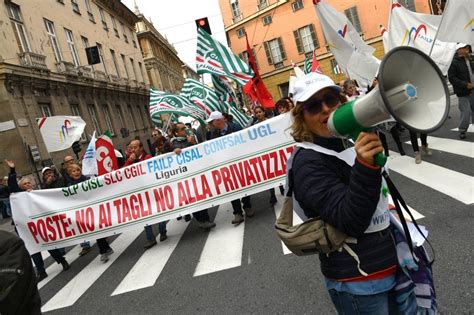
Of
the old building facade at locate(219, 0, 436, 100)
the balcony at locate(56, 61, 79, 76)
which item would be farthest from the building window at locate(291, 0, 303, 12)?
the balcony at locate(56, 61, 79, 76)

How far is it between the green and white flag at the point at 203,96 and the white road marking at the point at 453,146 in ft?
19.1

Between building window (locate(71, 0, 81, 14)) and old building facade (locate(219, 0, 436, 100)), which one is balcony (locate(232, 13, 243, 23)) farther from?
building window (locate(71, 0, 81, 14))

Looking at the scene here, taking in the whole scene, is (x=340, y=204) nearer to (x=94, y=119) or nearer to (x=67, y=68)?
(x=67, y=68)

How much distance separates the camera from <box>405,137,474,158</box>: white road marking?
696 centimetres

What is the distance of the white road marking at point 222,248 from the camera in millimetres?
4824

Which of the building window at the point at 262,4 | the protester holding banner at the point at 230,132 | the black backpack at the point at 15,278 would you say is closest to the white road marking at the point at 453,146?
the protester holding banner at the point at 230,132

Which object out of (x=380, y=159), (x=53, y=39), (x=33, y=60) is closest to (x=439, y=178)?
(x=380, y=159)

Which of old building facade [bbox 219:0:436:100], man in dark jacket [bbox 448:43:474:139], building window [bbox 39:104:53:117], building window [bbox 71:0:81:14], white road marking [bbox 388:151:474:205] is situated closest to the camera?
white road marking [bbox 388:151:474:205]

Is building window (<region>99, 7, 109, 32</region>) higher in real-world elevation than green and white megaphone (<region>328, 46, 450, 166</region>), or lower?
higher

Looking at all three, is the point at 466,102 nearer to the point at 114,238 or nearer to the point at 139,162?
the point at 139,162

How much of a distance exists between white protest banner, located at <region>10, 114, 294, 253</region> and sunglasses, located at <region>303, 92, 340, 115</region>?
15.8 ft

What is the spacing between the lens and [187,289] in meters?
4.40

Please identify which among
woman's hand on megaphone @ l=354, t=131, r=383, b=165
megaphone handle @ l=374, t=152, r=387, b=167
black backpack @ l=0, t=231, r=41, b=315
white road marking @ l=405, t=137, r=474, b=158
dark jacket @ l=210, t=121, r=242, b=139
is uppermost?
dark jacket @ l=210, t=121, r=242, b=139

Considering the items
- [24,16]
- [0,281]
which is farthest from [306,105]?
[24,16]
